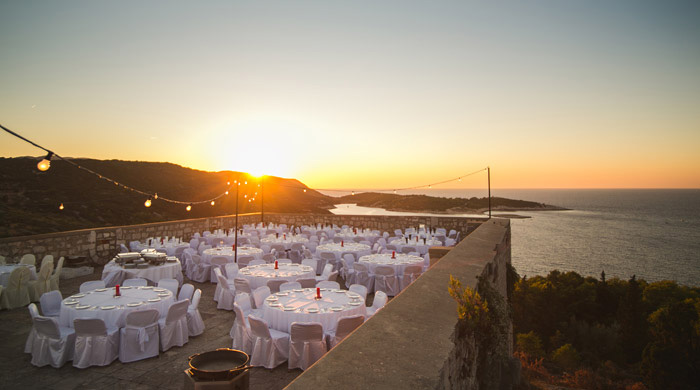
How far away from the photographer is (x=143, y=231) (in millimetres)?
11547

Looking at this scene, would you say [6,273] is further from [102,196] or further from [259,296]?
[102,196]

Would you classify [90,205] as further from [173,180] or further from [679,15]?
[679,15]

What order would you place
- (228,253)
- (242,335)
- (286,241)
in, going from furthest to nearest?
(286,241), (228,253), (242,335)

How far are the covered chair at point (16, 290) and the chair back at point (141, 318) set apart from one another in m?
4.16

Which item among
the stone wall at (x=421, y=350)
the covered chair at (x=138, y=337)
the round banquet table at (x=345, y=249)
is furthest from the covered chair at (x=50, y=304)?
the round banquet table at (x=345, y=249)

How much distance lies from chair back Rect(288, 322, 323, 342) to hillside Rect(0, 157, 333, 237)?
24.4m

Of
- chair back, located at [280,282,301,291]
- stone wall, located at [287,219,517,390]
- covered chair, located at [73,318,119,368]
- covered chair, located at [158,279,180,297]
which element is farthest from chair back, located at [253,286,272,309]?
stone wall, located at [287,219,517,390]

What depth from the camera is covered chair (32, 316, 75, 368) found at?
14.2ft

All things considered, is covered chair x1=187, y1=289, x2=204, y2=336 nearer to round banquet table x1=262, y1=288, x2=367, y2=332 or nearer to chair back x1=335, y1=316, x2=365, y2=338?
round banquet table x1=262, y1=288, x2=367, y2=332

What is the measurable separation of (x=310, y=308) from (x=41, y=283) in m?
6.49

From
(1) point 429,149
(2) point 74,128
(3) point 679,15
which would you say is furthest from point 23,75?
(3) point 679,15

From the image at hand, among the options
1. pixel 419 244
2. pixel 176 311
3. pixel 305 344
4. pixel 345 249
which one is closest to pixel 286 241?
pixel 345 249

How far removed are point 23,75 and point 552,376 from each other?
903 inches

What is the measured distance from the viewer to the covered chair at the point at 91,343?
14.2ft
